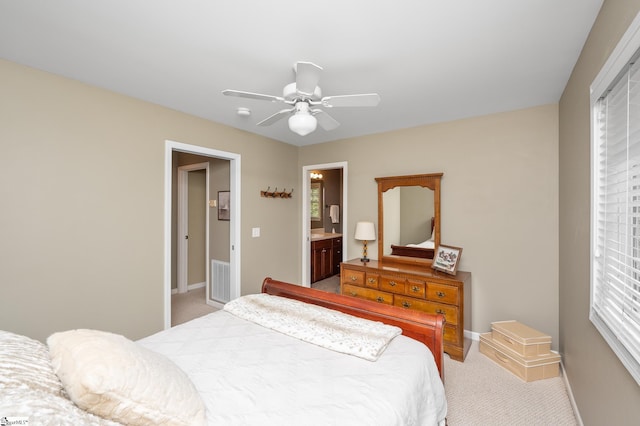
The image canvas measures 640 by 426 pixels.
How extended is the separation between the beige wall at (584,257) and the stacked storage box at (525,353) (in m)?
0.13

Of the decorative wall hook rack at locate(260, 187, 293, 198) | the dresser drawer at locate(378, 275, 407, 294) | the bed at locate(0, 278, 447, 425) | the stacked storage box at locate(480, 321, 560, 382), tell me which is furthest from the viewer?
the decorative wall hook rack at locate(260, 187, 293, 198)

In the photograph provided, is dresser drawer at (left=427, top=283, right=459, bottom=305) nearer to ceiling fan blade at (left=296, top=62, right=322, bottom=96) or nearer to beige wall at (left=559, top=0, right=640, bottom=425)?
beige wall at (left=559, top=0, right=640, bottom=425)

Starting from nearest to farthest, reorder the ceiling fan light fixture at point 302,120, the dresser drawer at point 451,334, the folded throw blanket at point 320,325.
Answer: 1. the folded throw blanket at point 320,325
2. the ceiling fan light fixture at point 302,120
3. the dresser drawer at point 451,334

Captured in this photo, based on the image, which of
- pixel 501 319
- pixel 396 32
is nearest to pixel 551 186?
pixel 501 319

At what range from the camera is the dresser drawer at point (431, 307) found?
8.93 feet

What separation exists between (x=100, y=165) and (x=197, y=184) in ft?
8.43

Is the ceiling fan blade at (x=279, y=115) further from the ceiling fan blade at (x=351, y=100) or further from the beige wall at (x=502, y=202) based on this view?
the beige wall at (x=502, y=202)

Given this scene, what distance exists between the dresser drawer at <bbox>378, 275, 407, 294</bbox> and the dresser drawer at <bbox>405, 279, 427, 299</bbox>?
56mm

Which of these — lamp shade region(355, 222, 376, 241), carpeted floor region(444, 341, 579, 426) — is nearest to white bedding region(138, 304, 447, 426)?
carpeted floor region(444, 341, 579, 426)

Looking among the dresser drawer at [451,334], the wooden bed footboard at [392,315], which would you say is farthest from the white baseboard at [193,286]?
the dresser drawer at [451,334]

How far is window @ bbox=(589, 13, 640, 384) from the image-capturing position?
4.01ft

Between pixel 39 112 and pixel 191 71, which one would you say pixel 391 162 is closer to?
pixel 191 71

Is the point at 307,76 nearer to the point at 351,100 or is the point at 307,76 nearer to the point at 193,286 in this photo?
the point at 351,100

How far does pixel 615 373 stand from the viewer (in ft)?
4.41
